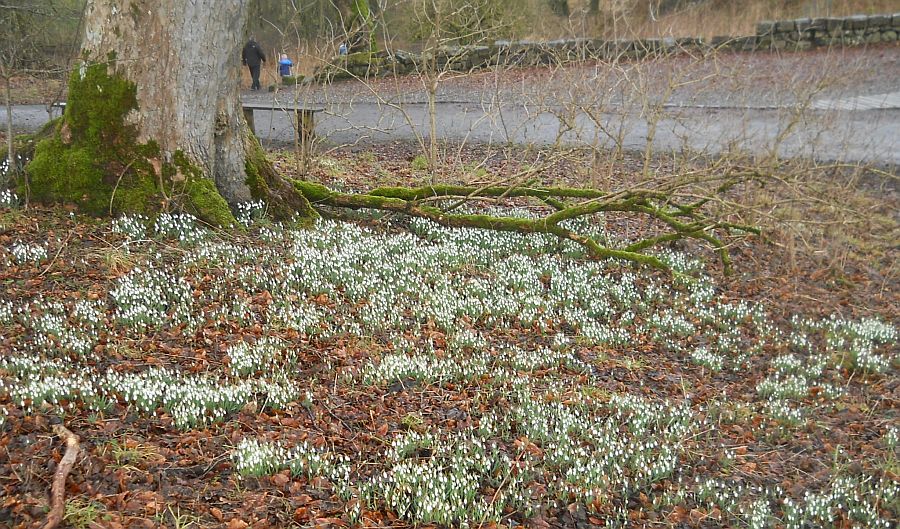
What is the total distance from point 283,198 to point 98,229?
2080 millimetres

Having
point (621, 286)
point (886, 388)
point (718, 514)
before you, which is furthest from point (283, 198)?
point (886, 388)

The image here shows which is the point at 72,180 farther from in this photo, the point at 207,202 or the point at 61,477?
the point at 61,477

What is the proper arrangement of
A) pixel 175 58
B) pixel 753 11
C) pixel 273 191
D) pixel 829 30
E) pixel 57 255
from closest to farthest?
1. pixel 57 255
2. pixel 175 58
3. pixel 273 191
4. pixel 829 30
5. pixel 753 11

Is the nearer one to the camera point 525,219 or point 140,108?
point 140,108

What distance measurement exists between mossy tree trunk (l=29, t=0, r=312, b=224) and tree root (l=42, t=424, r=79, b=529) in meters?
3.32

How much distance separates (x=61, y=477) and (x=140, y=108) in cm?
430

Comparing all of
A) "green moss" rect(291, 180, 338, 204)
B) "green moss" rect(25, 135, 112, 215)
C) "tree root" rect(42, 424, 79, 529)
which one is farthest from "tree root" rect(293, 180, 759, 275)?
"tree root" rect(42, 424, 79, 529)

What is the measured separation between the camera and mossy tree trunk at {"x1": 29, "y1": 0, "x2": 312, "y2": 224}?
672 cm

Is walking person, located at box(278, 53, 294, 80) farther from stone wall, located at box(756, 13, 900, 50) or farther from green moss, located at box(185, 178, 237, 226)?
stone wall, located at box(756, 13, 900, 50)

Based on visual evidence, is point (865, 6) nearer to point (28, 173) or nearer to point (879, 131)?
point (879, 131)

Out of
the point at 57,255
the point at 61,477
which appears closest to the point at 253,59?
the point at 57,255

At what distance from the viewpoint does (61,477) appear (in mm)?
3553

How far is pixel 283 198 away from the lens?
8.09m

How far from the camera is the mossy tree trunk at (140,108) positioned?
6.72 meters
